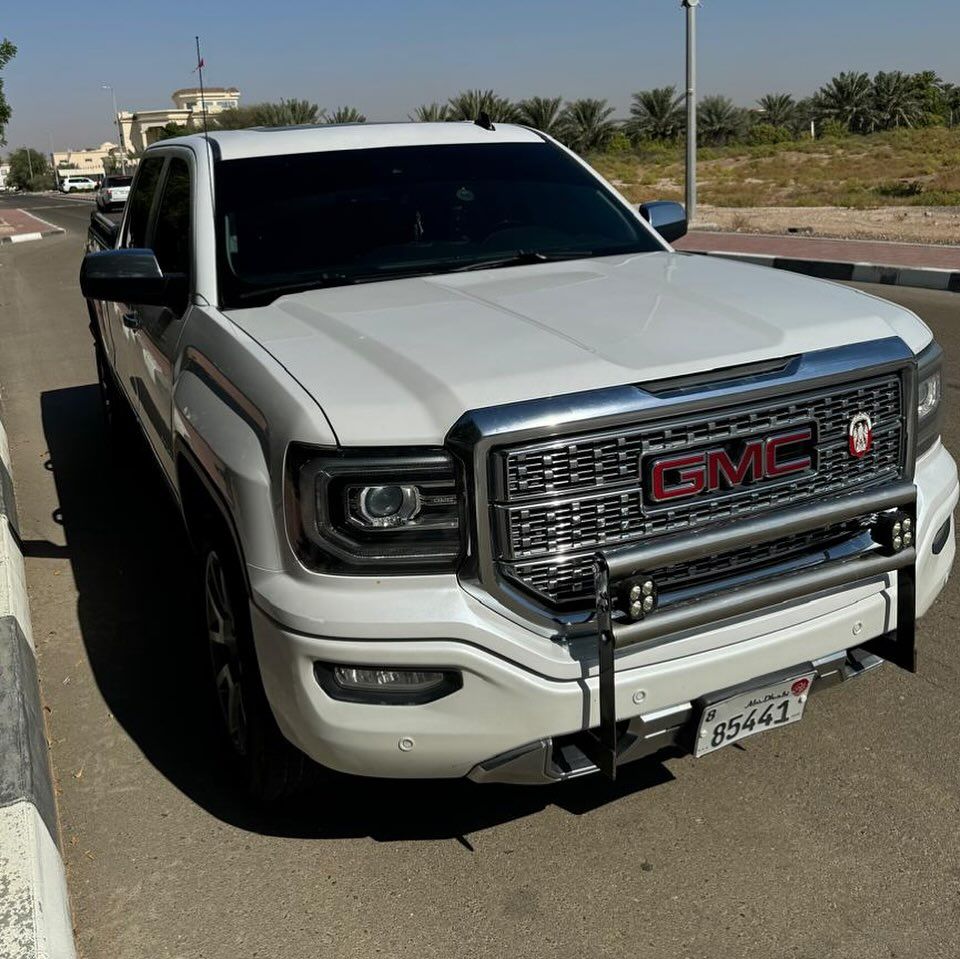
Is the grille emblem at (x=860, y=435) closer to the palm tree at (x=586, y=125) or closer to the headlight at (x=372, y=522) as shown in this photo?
the headlight at (x=372, y=522)

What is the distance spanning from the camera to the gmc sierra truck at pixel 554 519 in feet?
8.09

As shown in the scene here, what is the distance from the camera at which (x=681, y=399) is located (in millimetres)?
2506

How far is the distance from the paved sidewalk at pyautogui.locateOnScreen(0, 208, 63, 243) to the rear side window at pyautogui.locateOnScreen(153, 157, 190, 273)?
2767cm

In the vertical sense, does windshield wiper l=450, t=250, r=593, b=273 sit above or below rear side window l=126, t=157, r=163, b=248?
below

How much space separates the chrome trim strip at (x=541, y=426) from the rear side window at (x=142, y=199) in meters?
2.96

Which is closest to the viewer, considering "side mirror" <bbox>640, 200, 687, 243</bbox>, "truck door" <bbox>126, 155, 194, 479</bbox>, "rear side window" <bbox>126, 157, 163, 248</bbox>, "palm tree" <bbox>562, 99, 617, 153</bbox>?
"truck door" <bbox>126, 155, 194, 479</bbox>

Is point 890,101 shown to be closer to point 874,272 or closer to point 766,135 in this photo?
point 766,135

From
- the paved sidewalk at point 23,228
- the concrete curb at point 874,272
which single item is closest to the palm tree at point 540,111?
the paved sidewalk at point 23,228

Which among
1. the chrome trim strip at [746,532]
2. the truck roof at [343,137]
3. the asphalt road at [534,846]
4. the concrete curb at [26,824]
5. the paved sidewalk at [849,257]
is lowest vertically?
the paved sidewalk at [849,257]

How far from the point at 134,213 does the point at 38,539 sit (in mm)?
1694

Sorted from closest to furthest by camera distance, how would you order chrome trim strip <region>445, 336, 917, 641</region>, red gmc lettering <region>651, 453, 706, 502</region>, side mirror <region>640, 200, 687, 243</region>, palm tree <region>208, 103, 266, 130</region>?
chrome trim strip <region>445, 336, 917, 641</region>, red gmc lettering <region>651, 453, 706, 502</region>, side mirror <region>640, 200, 687, 243</region>, palm tree <region>208, 103, 266, 130</region>

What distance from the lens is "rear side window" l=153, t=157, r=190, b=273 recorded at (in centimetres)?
398

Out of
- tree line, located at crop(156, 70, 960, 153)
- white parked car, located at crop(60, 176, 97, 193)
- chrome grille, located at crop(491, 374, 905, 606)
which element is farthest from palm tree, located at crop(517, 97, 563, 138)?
white parked car, located at crop(60, 176, 97, 193)

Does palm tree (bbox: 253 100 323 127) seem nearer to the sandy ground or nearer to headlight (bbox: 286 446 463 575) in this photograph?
the sandy ground
